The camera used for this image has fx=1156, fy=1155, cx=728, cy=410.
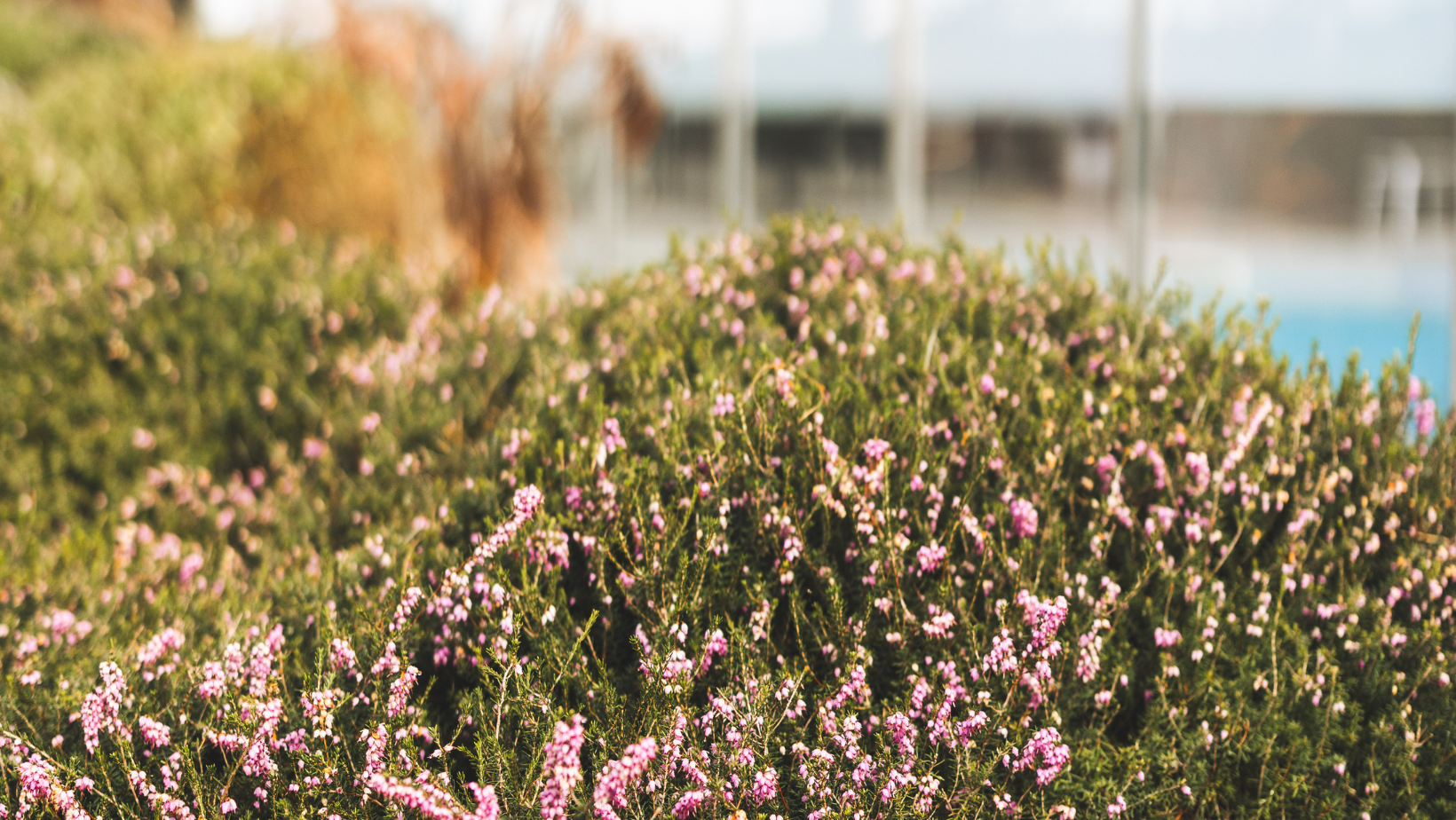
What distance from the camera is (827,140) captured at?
33.3ft

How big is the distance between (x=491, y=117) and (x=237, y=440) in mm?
3953

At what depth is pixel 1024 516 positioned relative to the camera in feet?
8.09

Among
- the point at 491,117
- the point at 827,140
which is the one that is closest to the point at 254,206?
the point at 491,117

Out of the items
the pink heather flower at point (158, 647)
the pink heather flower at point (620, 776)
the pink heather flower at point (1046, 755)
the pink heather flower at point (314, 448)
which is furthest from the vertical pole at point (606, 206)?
the pink heather flower at point (620, 776)

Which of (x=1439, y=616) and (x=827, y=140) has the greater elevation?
(x=827, y=140)

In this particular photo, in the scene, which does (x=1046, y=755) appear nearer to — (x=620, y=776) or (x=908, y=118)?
(x=620, y=776)

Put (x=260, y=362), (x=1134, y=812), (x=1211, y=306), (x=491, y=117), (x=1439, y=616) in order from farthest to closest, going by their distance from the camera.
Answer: (x=491, y=117) < (x=260, y=362) < (x=1211, y=306) < (x=1439, y=616) < (x=1134, y=812)

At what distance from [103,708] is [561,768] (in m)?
1.04

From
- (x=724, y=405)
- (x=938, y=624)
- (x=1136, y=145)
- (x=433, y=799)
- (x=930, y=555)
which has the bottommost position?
(x=433, y=799)

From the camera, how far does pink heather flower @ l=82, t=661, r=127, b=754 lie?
7.08ft

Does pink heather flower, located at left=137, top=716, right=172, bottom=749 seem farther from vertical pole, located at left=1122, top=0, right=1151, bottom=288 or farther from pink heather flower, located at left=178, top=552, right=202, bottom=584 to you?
vertical pole, located at left=1122, top=0, right=1151, bottom=288

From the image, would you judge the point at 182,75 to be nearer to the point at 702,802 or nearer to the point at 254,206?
the point at 254,206

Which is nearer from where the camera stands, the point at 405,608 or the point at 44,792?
the point at 44,792

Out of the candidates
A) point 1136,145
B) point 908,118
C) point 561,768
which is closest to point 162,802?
point 561,768
